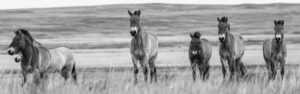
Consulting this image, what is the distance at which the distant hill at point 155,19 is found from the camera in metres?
63.8

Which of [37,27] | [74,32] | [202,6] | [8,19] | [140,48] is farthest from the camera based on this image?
[202,6]

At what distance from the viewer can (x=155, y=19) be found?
78625 millimetres

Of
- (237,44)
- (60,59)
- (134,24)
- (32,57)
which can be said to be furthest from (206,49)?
(32,57)

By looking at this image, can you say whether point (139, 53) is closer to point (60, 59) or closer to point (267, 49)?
point (60, 59)

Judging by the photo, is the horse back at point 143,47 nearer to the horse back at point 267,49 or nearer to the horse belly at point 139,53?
the horse belly at point 139,53

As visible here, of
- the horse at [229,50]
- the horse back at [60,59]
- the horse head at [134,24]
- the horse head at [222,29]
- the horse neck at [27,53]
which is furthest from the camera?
the horse at [229,50]

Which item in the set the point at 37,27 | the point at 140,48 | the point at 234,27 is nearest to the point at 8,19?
the point at 37,27

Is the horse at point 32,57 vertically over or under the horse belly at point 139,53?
over

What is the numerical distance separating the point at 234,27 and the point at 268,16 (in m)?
13.4

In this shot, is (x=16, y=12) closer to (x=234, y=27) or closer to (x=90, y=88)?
(x=234, y=27)

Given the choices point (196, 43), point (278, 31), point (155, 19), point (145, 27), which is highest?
point (278, 31)

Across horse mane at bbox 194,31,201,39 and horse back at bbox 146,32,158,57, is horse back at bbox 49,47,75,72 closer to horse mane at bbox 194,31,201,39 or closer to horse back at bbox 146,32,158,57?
horse back at bbox 146,32,158,57

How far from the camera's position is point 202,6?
3701 inches

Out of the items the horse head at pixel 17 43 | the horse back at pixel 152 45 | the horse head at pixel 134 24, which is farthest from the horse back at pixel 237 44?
the horse head at pixel 17 43
